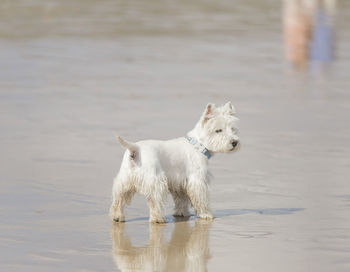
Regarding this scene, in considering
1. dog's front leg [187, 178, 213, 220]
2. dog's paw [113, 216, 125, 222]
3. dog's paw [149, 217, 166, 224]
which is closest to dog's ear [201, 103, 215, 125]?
dog's front leg [187, 178, 213, 220]

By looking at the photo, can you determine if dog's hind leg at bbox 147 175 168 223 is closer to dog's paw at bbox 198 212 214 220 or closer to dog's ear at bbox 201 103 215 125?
dog's paw at bbox 198 212 214 220

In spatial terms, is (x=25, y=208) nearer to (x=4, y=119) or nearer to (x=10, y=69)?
(x=4, y=119)

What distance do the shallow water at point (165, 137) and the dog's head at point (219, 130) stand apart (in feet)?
2.05

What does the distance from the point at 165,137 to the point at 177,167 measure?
3.74 meters

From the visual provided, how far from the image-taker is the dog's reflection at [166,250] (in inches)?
238

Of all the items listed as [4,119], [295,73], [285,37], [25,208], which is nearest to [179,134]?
[4,119]

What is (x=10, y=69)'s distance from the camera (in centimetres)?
1692

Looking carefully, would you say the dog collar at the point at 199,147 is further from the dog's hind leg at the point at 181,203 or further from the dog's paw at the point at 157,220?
the dog's paw at the point at 157,220

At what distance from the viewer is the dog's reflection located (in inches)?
238

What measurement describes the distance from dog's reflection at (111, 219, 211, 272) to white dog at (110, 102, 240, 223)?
→ 20cm

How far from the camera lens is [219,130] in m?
7.35

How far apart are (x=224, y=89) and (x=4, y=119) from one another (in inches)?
172

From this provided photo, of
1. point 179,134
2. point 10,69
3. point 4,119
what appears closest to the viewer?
point 179,134

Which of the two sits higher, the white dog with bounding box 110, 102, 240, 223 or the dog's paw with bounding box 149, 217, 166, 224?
Result: the white dog with bounding box 110, 102, 240, 223
